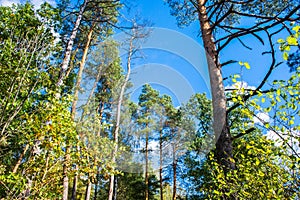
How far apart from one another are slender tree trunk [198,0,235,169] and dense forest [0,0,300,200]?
0.01 m

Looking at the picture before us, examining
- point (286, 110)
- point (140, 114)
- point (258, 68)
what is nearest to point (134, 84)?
point (140, 114)

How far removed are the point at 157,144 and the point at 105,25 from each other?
356 inches

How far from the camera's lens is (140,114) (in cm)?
1602

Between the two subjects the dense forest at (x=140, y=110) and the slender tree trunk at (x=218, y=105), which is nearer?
the dense forest at (x=140, y=110)

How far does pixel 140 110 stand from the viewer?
16297mm

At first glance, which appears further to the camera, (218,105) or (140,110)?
(140,110)

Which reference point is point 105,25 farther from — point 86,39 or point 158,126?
point 158,126

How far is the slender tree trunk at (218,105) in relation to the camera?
103 inches

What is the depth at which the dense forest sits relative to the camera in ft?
6.51

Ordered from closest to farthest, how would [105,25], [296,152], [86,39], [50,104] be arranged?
[296,152], [50,104], [105,25], [86,39]

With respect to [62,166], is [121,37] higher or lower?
higher

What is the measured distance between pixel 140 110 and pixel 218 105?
13505 mm

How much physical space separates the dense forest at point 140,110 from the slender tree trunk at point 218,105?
1 cm

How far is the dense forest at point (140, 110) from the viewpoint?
6.51 feet
